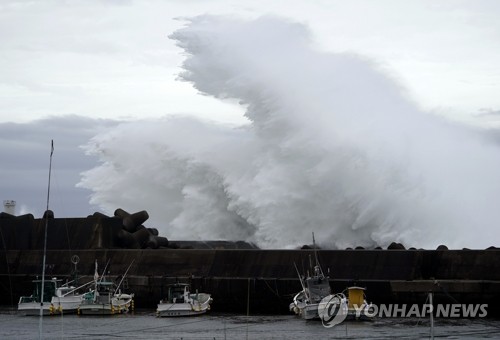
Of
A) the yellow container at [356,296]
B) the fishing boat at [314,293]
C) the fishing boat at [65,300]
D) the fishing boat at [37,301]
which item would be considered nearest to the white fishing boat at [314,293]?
the fishing boat at [314,293]

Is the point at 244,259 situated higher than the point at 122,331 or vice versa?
the point at 244,259

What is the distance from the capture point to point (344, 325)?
1368 inches

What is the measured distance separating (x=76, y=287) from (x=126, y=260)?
89.0 inches

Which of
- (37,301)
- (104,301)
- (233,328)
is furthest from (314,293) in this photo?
(37,301)

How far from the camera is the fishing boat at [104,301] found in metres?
39.6

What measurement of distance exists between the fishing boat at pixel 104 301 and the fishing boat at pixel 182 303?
1684 mm

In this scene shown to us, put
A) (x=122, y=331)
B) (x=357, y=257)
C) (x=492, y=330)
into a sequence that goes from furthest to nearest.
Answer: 1. (x=357, y=257)
2. (x=122, y=331)
3. (x=492, y=330)

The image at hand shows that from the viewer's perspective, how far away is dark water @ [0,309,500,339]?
31672 millimetres

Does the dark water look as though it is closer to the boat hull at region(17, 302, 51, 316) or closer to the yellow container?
the yellow container

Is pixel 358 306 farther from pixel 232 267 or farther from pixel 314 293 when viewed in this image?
pixel 232 267

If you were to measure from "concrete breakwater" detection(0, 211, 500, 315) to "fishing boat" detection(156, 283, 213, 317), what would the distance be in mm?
811

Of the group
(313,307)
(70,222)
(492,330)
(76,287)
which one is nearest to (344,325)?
(313,307)

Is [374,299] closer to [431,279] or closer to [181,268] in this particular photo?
[431,279]

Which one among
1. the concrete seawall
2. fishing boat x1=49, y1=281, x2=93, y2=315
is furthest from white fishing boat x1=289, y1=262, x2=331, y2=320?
fishing boat x1=49, y1=281, x2=93, y2=315
